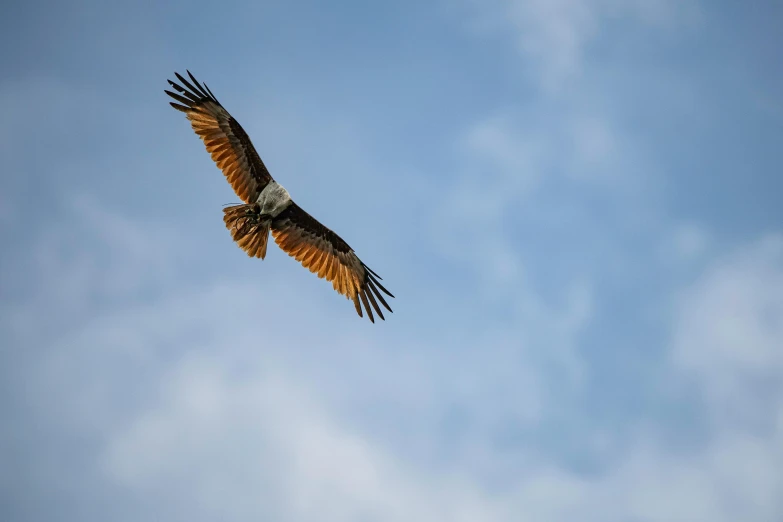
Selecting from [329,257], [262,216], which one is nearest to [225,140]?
[262,216]

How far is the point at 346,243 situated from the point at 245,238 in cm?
265

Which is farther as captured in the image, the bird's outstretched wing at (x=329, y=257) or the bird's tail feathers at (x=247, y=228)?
the bird's outstretched wing at (x=329, y=257)

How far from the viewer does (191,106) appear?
14.3m

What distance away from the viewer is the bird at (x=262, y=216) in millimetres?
14367

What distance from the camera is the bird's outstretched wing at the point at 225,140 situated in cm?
1430

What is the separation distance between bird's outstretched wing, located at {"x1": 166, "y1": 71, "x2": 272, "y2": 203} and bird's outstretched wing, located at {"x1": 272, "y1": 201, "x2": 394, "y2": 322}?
1.24 meters

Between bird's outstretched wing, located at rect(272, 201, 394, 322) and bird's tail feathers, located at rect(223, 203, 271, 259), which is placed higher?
bird's outstretched wing, located at rect(272, 201, 394, 322)

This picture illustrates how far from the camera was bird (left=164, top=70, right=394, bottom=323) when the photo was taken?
47.1 feet

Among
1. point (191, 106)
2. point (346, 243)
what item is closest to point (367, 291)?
point (346, 243)

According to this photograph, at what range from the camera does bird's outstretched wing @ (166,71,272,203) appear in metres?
14.3

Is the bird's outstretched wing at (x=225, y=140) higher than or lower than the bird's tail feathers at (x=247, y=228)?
higher

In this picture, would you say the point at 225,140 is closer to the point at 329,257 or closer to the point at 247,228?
the point at 247,228

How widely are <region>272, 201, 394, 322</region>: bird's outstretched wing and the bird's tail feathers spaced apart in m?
0.83

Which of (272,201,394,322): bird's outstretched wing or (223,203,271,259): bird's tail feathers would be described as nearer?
(223,203,271,259): bird's tail feathers
